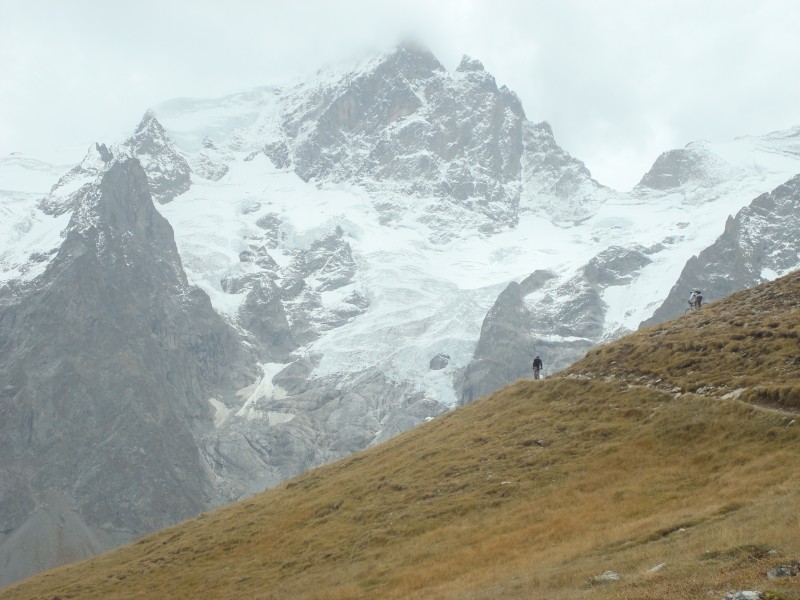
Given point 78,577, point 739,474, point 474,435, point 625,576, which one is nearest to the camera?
point 625,576

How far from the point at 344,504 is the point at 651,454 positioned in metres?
17.9

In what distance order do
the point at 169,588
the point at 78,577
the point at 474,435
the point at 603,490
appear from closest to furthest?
the point at 603,490 → the point at 169,588 → the point at 474,435 → the point at 78,577

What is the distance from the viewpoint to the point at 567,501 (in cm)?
3828

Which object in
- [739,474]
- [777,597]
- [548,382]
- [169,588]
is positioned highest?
[548,382]

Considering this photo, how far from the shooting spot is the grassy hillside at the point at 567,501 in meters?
27.2

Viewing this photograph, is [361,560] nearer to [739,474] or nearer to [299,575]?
[299,575]

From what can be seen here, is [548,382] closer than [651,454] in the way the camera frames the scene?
No

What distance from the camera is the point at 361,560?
4078 centimetres

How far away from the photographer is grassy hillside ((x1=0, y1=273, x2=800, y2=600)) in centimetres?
2717

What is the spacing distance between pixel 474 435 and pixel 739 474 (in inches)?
834

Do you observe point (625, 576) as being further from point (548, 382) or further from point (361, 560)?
point (548, 382)

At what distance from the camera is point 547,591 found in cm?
2638

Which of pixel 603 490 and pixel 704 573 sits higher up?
pixel 603 490

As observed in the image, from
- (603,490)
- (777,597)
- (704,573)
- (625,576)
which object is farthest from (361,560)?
(777,597)
